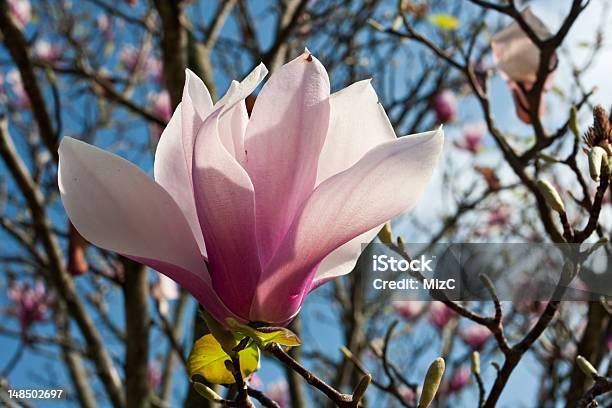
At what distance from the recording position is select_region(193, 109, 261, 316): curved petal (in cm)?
43

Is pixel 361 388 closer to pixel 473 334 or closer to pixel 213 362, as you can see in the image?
pixel 213 362

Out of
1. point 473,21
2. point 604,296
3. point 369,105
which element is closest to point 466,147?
point 473,21

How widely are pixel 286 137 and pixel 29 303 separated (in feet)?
9.63

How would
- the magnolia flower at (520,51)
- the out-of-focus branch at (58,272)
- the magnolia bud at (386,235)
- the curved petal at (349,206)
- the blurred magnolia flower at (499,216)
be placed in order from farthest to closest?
the blurred magnolia flower at (499,216)
the out-of-focus branch at (58,272)
the magnolia flower at (520,51)
the magnolia bud at (386,235)
the curved petal at (349,206)

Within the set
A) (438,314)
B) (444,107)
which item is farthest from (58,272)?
(438,314)

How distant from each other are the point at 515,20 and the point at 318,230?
24.7 inches

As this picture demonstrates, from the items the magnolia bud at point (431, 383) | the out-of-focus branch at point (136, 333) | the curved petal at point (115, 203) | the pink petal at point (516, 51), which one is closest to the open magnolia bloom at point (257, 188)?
the curved petal at point (115, 203)

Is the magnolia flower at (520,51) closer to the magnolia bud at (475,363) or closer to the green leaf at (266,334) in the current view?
the magnolia bud at (475,363)

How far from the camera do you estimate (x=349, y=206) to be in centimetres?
43

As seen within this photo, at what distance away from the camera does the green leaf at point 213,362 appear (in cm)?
51

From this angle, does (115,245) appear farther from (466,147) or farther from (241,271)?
(466,147)

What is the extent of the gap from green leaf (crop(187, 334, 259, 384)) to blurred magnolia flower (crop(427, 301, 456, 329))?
2614 millimetres

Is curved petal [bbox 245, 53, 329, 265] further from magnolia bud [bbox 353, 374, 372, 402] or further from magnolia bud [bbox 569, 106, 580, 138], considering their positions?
magnolia bud [bbox 569, 106, 580, 138]

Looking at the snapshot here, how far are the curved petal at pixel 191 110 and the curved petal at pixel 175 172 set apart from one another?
12mm
